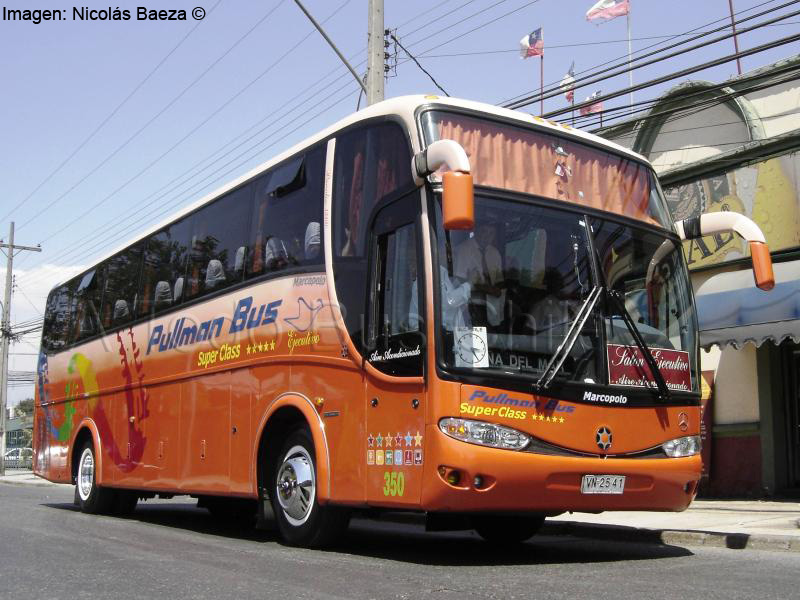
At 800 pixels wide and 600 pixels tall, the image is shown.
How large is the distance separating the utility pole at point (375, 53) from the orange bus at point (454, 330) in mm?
4771

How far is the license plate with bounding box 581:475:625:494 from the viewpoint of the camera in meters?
7.19

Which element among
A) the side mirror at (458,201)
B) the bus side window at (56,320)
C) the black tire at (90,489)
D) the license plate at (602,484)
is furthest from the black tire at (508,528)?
the bus side window at (56,320)

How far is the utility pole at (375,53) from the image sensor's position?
14.6 m

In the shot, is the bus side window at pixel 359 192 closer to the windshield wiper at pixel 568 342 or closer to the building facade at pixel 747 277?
the windshield wiper at pixel 568 342

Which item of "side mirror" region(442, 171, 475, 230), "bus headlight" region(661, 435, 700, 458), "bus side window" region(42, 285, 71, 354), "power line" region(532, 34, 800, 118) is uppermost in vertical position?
"power line" region(532, 34, 800, 118)

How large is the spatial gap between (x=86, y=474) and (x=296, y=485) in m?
7.14

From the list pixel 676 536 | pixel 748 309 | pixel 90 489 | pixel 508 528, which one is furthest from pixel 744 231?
pixel 90 489

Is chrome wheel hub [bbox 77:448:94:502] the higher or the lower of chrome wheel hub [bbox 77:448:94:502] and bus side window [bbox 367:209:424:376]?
the lower

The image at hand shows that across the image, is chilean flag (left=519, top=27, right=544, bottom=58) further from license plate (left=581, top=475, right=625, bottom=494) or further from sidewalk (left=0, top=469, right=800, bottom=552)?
license plate (left=581, top=475, right=625, bottom=494)

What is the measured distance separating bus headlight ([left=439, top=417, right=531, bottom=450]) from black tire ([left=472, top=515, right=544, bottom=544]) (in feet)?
7.99

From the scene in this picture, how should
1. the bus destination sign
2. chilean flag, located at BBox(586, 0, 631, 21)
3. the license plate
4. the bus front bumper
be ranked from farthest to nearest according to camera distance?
chilean flag, located at BBox(586, 0, 631, 21), the bus destination sign, the license plate, the bus front bumper

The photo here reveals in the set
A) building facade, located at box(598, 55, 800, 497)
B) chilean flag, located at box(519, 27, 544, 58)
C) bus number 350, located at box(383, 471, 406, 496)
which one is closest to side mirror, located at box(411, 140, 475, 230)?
bus number 350, located at box(383, 471, 406, 496)

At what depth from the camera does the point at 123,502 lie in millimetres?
14227

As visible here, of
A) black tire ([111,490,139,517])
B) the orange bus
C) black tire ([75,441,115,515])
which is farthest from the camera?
black tire ([111,490,139,517])
